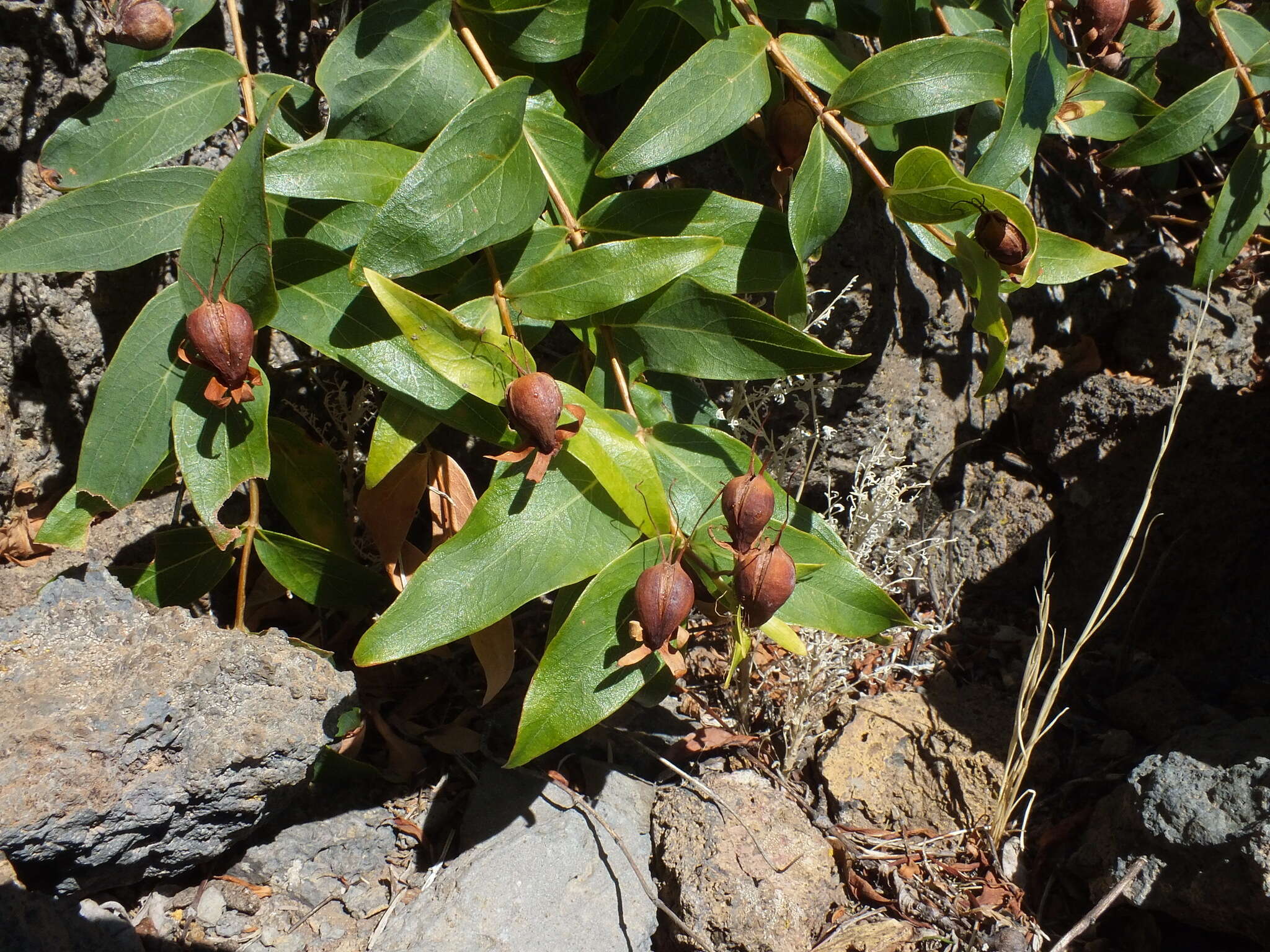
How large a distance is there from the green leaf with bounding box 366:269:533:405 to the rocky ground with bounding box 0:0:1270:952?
25.1 inches

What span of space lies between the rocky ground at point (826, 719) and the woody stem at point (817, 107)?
1.53ft

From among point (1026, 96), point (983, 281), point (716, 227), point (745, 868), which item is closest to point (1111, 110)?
point (1026, 96)

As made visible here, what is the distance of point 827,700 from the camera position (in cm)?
198

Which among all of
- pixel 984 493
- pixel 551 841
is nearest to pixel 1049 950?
pixel 551 841

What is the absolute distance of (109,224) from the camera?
4.66 feet

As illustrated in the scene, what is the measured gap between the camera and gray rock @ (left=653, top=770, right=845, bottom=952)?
5.31ft

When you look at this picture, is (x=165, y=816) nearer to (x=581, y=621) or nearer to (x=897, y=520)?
(x=581, y=621)

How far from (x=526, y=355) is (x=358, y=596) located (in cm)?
62

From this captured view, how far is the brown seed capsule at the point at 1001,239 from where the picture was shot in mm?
1320

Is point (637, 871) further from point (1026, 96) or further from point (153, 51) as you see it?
point (153, 51)

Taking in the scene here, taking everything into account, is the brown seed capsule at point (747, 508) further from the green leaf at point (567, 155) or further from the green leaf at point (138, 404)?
the green leaf at point (138, 404)

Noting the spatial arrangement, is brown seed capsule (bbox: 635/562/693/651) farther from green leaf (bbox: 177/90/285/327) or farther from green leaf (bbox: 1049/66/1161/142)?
green leaf (bbox: 1049/66/1161/142)

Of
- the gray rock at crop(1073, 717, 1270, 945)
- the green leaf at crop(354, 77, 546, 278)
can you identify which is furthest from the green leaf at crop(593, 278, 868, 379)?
the gray rock at crop(1073, 717, 1270, 945)

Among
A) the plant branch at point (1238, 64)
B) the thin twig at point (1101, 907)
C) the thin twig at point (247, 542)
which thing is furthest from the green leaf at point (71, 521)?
the plant branch at point (1238, 64)
